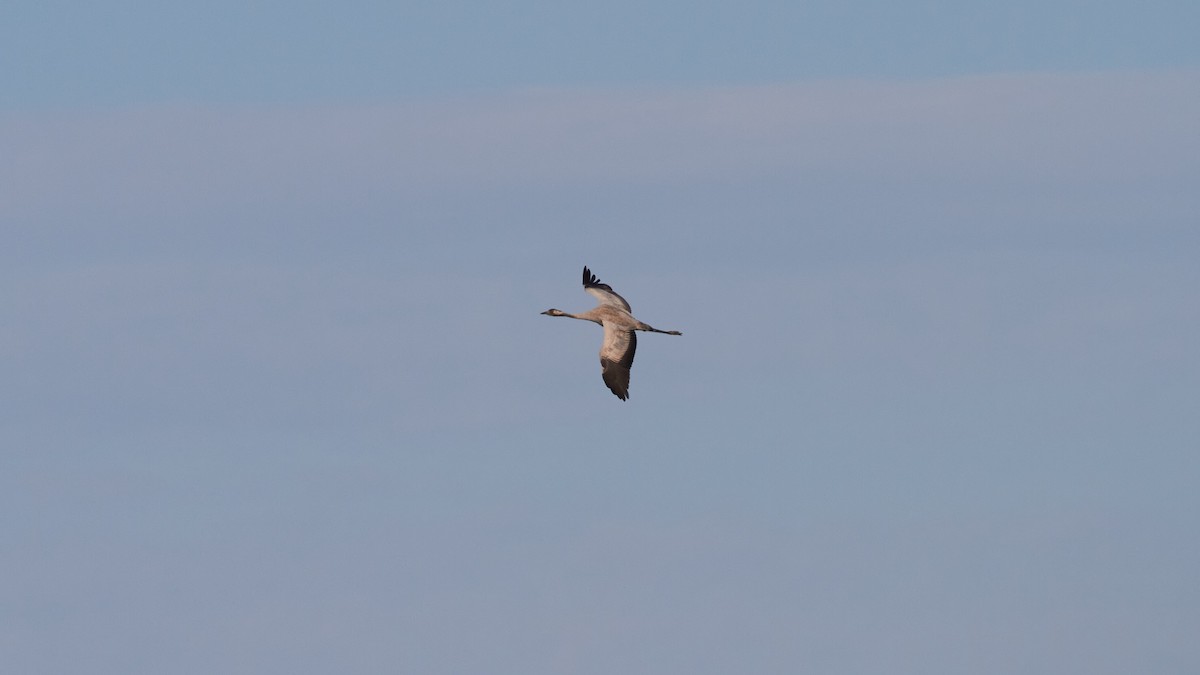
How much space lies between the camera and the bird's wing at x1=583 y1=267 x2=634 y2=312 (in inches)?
5192

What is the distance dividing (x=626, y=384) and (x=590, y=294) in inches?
613

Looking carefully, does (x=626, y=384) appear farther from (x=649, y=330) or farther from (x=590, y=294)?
(x=590, y=294)

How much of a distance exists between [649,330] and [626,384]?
14.2 ft

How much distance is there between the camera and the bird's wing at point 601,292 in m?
132

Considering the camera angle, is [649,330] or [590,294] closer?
[649,330]

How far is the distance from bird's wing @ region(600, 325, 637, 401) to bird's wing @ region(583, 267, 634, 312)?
765cm

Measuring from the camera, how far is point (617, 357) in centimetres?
12156

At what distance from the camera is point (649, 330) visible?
123 metres

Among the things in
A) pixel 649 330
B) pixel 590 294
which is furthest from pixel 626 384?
pixel 590 294

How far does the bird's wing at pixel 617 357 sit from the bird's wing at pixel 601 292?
765cm

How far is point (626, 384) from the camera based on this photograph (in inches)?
4710

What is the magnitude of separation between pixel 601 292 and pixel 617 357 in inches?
526

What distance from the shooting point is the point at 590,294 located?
5295 inches

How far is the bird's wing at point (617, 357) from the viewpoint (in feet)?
392
